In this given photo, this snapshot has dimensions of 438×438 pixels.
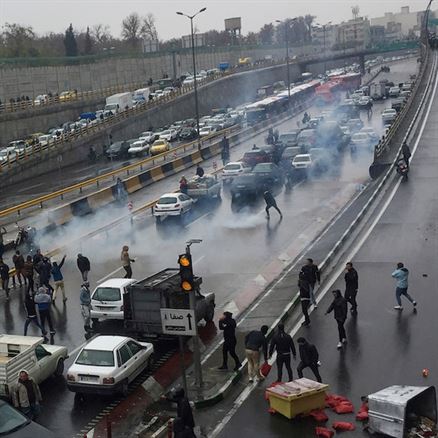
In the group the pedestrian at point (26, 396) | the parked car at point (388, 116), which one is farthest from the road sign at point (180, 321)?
the parked car at point (388, 116)

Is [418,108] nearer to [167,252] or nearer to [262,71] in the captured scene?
[167,252]

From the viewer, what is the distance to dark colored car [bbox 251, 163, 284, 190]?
124 ft

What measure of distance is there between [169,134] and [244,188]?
32029 mm

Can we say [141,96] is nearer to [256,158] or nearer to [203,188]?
[256,158]

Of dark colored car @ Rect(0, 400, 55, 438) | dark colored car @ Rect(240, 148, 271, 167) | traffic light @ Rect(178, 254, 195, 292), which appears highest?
traffic light @ Rect(178, 254, 195, 292)

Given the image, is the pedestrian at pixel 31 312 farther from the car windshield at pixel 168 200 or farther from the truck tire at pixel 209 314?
the car windshield at pixel 168 200

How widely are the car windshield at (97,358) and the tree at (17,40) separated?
95.2 m

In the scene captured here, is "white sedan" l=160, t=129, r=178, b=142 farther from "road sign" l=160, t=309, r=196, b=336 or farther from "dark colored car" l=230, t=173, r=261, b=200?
"road sign" l=160, t=309, r=196, b=336

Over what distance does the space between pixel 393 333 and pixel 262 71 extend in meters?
101

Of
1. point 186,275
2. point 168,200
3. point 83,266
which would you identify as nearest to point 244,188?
point 168,200

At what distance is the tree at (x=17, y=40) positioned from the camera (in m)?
106

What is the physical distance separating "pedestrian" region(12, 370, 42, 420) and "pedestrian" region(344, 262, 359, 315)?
7.31 m

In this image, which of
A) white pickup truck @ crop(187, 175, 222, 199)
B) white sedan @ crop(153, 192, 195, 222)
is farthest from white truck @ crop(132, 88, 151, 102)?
white sedan @ crop(153, 192, 195, 222)

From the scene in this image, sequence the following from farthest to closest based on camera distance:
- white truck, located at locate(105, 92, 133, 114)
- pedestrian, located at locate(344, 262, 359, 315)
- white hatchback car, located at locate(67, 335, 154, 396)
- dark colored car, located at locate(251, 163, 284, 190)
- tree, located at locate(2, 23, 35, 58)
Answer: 1. tree, located at locate(2, 23, 35, 58)
2. white truck, located at locate(105, 92, 133, 114)
3. dark colored car, located at locate(251, 163, 284, 190)
4. pedestrian, located at locate(344, 262, 359, 315)
5. white hatchback car, located at locate(67, 335, 154, 396)
